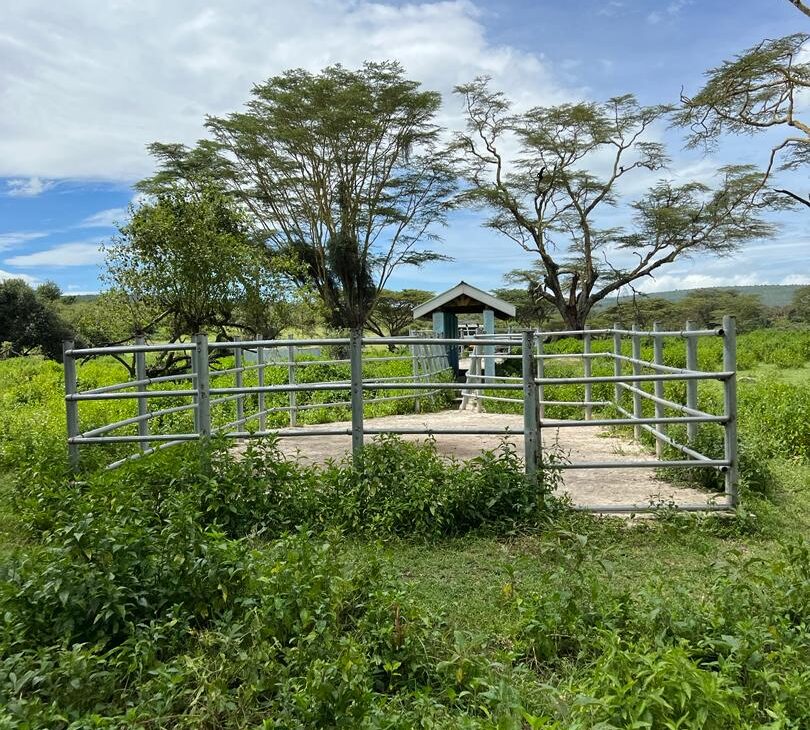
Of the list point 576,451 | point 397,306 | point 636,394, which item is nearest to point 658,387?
point 636,394

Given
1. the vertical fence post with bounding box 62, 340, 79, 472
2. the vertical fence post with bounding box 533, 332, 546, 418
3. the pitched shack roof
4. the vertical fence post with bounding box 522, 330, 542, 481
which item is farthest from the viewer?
A: the pitched shack roof

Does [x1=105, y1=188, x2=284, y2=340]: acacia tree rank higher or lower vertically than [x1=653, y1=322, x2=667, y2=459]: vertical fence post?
higher

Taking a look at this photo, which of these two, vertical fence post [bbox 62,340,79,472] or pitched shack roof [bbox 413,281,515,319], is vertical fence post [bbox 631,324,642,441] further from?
pitched shack roof [bbox 413,281,515,319]

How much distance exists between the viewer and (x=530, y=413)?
475 cm

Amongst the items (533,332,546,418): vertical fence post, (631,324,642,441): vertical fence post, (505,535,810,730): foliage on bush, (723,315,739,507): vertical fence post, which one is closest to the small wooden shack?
(533,332,546,418): vertical fence post

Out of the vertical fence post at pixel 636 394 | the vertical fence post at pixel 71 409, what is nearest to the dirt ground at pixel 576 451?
the vertical fence post at pixel 636 394

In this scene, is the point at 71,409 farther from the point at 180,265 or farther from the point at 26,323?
the point at 26,323

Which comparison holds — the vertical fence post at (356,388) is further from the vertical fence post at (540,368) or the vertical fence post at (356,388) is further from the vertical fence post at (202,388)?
the vertical fence post at (540,368)

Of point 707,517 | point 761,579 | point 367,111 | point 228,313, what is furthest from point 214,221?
point 367,111

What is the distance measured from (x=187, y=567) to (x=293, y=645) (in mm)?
607

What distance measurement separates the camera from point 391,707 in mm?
2342

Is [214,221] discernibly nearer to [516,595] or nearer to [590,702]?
[516,595]

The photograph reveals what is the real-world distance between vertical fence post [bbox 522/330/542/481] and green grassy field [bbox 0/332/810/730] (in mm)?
372

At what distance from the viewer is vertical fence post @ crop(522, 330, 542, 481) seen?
4.74 meters
